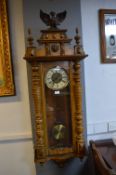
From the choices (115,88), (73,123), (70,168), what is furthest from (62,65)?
(70,168)

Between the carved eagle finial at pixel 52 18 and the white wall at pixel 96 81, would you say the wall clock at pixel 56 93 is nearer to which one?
the carved eagle finial at pixel 52 18

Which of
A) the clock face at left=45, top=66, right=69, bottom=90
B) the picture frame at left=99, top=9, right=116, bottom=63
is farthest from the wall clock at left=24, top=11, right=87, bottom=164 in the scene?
the picture frame at left=99, top=9, right=116, bottom=63

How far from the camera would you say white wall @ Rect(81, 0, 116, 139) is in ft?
5.65

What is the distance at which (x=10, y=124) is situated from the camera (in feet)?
5.52

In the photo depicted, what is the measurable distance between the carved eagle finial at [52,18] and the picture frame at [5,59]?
1.11 feet

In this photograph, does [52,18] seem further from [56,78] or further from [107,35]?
[107,35]

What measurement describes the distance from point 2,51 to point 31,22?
33 cm

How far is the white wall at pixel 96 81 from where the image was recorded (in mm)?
1721

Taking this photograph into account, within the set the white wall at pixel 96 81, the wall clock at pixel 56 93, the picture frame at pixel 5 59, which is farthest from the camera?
the white wall at pixel 96 81

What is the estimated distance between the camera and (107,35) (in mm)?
1759

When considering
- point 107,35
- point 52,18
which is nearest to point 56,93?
point 52,18

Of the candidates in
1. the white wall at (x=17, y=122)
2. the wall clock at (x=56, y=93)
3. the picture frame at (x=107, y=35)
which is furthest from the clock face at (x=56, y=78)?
the picture frame at (x=107, y=35)

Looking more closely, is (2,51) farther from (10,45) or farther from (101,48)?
(101,48)

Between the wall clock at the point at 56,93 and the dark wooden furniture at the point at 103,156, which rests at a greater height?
the wall clock at the point at 56,93
